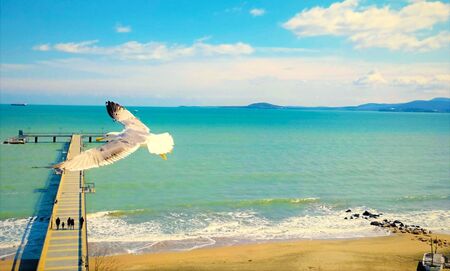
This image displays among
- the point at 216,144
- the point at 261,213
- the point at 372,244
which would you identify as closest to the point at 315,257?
the point at 372,244

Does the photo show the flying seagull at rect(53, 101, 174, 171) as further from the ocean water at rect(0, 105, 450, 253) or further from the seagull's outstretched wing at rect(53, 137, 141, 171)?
the ocean water at rect(0, 105, 450, 253)

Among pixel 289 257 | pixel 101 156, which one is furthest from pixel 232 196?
pixel 101 156

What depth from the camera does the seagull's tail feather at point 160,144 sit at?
27.6ft

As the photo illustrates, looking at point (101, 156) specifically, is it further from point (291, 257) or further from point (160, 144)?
point (291, 257)

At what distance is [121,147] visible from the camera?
27.3 ft

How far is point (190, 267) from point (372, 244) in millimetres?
11898

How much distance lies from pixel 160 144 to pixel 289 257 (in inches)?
647

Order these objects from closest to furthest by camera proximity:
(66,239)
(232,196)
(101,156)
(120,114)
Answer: (101,156), (120,114), (66,239), (232,196)

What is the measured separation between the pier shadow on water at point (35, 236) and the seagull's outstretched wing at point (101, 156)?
1550 cm

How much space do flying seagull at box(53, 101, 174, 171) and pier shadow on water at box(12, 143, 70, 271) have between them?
1455 centimetres

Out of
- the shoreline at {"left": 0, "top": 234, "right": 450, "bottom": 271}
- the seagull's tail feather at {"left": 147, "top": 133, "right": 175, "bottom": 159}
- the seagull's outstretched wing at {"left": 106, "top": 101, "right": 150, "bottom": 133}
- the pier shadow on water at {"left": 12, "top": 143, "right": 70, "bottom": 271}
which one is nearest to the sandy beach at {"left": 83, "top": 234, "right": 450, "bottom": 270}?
the shoreline at {"left": 0, "top": 234, "right": 450, "bottom": 271}

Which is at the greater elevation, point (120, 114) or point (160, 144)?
point (120, 114)

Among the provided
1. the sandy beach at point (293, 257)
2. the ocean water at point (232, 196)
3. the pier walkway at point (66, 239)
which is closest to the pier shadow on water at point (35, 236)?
the ocean water at point (232, 196)

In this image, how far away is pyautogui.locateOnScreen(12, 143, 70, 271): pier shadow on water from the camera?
2114cm
